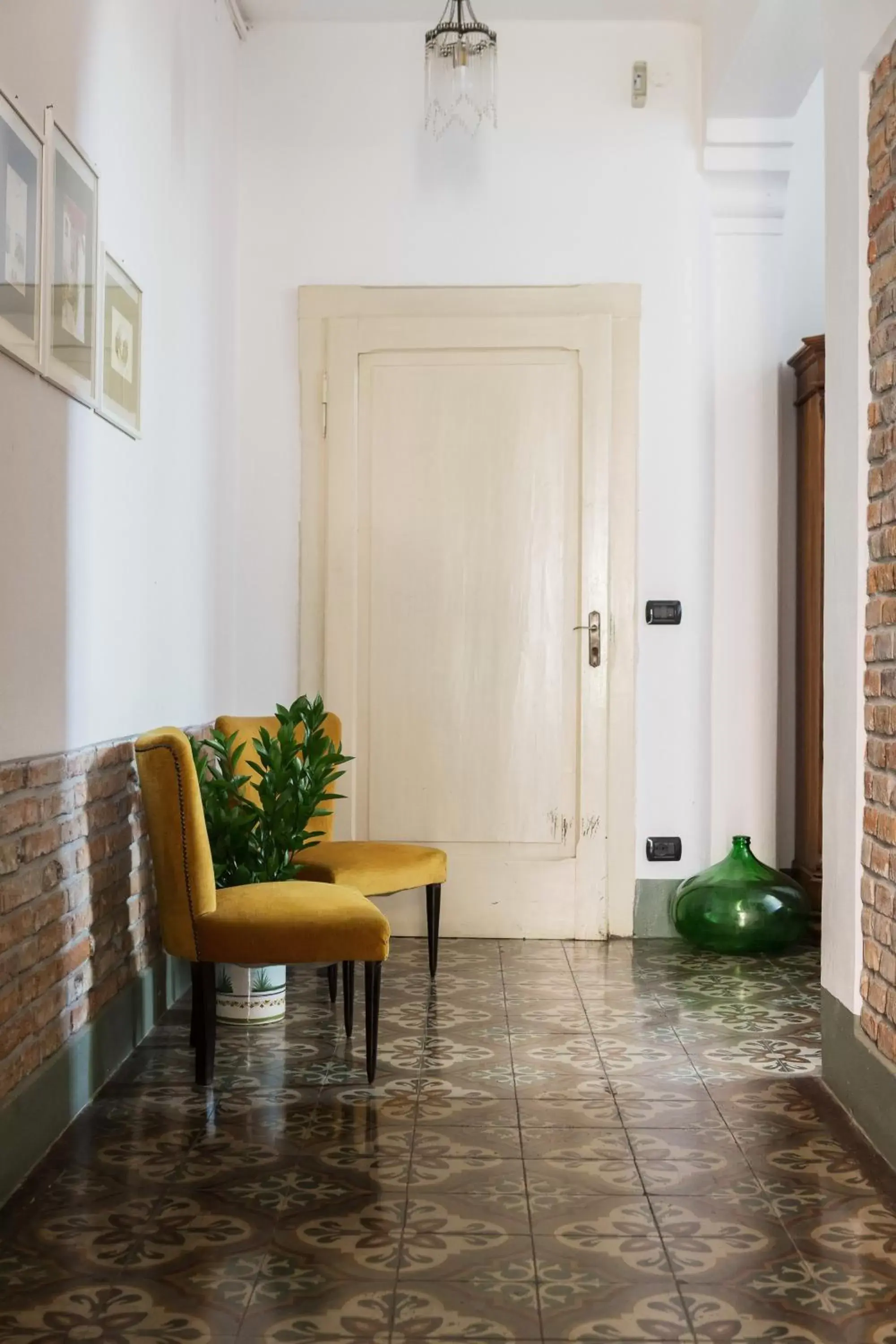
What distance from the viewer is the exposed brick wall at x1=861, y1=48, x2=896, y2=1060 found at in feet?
9.33

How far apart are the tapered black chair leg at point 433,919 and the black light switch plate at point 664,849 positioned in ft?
3.27

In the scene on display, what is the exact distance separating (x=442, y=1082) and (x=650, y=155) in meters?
3.55

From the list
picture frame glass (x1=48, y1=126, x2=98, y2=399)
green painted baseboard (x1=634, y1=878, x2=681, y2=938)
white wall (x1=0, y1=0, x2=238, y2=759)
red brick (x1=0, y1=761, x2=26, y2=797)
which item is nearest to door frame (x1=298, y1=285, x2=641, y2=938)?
green painted baseboard (x1=634, y1=878, x2=681, y2=938)

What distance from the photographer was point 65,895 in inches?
114

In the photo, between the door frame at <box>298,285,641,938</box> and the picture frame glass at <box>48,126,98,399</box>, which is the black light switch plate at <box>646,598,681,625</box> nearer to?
the door frame at <box>298,285,641,938</box>

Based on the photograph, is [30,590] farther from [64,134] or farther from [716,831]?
[716,831]

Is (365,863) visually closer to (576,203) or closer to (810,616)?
(810,616)

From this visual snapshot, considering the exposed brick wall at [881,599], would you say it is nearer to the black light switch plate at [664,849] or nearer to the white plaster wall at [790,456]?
the black light switch plate at [664,849]

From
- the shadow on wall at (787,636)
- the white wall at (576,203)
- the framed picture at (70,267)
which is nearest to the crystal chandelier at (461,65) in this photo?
the white wall at (576,203)

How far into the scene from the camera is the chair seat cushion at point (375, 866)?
4.09 meters

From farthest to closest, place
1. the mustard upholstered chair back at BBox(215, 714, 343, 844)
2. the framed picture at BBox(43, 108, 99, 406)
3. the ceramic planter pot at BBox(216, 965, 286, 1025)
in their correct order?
the mustard upholstered chair back at BBox(215, 714, 343, 844)
the ceramic planter pot at BBox(216, 965, 286, 1025)
the framed picture at BBox(43, 108, 99, 406)

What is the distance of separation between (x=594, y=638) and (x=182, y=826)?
2.28m

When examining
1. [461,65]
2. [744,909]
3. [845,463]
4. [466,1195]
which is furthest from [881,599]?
[461,65]

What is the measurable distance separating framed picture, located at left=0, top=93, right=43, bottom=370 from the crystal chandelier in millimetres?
2359
